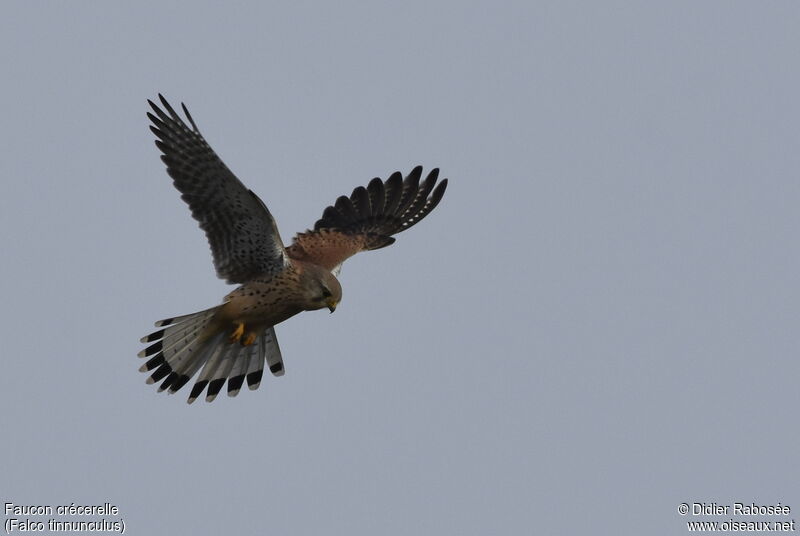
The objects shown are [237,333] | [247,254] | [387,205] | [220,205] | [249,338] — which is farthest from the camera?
[387,205]

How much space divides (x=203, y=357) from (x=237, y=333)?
0.53 meters

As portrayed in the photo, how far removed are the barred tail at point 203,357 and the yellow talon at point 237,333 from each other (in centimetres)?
14

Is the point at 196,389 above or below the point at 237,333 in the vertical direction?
below

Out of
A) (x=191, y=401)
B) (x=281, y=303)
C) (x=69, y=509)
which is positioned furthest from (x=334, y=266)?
(x=69, y=509)

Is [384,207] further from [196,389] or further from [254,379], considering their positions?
[196,389]

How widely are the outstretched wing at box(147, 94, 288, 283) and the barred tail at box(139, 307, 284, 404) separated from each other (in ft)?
2.29

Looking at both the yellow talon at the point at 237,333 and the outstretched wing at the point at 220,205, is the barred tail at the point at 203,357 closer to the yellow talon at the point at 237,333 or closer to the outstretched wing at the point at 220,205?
the yellow talon at the point at 237,333

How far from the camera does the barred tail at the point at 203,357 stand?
1062 centimetres

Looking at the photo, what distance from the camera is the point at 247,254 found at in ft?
32.7

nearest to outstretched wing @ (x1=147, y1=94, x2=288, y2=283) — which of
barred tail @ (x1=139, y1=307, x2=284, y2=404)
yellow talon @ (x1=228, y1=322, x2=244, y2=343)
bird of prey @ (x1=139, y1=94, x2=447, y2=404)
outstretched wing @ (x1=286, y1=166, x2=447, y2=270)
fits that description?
bird of prey @ (x1=139, y1=94, x2=447, y2=404)

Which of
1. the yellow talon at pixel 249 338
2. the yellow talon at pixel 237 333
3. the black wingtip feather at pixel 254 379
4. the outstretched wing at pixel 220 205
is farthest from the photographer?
the black wingtip feather at pixel 254 379

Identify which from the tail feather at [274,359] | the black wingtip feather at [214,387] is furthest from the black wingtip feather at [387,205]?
the black wingtip feather at [214,387]

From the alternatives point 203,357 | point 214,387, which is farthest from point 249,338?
point 214,387

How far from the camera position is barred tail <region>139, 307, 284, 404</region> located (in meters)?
10.6
